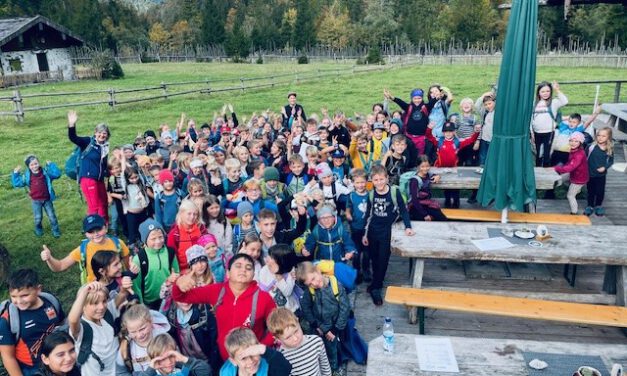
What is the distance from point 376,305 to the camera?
5836mm

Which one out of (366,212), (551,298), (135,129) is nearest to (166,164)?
(366,212)

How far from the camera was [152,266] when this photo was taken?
4.79 m

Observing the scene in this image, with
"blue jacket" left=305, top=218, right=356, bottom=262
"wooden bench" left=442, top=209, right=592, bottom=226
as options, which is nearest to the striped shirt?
"blue jacket" left=305, top=218, right=356, bottom=262

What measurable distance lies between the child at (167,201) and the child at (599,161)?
6.64 meters

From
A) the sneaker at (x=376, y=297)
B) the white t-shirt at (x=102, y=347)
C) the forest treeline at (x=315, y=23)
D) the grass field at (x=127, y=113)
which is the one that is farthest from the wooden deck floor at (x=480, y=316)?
the forest treeline at (x=315, y=23)

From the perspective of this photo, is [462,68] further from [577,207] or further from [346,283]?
[346,283]

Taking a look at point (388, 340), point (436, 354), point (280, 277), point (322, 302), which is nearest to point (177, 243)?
point (280, 277)

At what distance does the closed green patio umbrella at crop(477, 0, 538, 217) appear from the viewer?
536 cm

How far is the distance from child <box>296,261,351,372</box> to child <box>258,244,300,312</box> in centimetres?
15

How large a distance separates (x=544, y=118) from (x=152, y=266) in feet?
23.9

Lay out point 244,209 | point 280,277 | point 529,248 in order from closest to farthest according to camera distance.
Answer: point 280,277, point 529,248, point 244,209

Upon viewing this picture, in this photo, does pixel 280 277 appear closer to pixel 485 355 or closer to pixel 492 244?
pixel 485 355

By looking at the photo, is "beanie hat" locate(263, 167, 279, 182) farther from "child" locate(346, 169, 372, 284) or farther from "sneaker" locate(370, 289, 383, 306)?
"sneaker" locate(370, 289, 383, 306)

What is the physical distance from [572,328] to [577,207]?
368 cm
